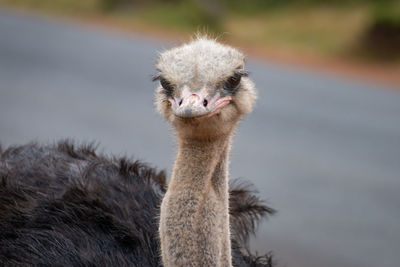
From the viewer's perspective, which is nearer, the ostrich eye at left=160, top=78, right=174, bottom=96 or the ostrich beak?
the ostrich beak

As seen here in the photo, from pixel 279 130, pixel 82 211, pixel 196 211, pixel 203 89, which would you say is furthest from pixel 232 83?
pixel 279 130

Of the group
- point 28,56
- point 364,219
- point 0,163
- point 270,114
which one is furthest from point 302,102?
point 0,163

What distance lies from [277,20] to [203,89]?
12.8 m

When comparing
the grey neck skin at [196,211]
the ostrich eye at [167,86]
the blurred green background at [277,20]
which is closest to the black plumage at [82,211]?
the grey neck skin at [196,211]

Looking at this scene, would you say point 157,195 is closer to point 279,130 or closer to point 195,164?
point 195,164

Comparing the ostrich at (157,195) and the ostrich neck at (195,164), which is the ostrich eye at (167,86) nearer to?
the ostrich at (157,195)

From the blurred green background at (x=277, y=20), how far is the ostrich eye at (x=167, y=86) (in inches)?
353

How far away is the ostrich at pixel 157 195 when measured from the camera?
248cm

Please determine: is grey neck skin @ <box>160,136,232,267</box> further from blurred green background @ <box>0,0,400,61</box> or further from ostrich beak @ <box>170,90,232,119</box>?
blurred green background @ <box>0,0,400,61</box>

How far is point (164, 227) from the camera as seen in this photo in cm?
255

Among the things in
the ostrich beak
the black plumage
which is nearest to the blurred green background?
the black plumage

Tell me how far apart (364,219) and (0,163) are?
3093 mm

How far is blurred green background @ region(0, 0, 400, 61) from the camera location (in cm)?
1198

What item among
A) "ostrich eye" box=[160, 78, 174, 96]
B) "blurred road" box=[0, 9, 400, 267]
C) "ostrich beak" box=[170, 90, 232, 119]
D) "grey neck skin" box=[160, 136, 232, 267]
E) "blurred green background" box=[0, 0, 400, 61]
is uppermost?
"blurred green background" box=[0, 0, 400, 61]
